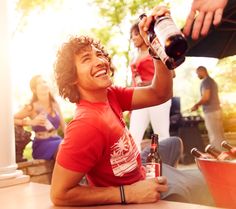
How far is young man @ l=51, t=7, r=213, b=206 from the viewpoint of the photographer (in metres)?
1.36

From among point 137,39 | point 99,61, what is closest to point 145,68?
point 137,39

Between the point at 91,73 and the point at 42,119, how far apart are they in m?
2.24

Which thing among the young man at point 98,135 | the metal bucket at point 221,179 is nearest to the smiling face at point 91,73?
the young man at point 98,135

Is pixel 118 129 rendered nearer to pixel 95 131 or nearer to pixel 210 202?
pixel 95 131

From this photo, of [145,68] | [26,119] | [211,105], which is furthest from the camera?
[211,105]

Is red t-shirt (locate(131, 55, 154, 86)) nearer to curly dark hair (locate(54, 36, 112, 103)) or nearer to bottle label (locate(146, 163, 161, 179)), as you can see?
curly dark hair (locate(54, 36, 112, 103))

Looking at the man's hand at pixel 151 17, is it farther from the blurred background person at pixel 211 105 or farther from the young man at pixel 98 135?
the blurred background person at pixel 211 105

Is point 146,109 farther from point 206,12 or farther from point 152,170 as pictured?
point 206,12

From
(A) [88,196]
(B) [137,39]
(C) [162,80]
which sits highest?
(B) [137,39]

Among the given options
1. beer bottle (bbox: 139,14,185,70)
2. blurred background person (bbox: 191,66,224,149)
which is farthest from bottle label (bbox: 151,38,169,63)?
blurred background person (bbox: 191,66,224,149)

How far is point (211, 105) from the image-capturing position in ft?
16.6

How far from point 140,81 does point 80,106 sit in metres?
1.96

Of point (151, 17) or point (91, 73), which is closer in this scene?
point (151, 17)

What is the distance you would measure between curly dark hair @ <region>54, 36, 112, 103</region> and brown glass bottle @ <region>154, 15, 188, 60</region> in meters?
0.37
